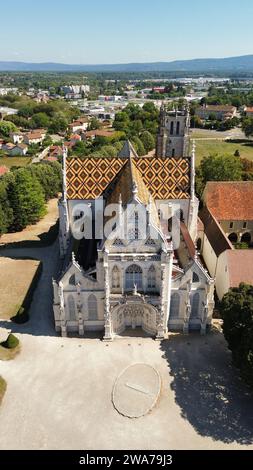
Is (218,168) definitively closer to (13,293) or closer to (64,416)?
(13,293)

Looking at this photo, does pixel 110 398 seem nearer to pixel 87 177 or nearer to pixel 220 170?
pixel 87 177

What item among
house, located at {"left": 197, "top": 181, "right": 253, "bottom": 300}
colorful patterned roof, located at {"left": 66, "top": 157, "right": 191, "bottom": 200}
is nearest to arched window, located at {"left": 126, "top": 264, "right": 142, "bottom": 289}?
colorful patterned roof, located at {"left": 66, "top": 157, "right": 191, "bottom": 200}

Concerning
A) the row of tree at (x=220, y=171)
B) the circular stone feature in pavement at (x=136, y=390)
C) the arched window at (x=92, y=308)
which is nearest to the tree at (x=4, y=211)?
the arched window at (x=92, y=308)

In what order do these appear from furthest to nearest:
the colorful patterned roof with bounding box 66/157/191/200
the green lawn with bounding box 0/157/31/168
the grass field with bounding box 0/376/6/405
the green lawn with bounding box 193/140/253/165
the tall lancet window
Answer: the green lawn with bounding box 193/140/253/165 < the green lawn with bounding box 0/157/31/168 < the colorful patterned roof with bounding box 66/157/191/200 < the tall lancet window < the grass field with bounding box 0/376/6/405

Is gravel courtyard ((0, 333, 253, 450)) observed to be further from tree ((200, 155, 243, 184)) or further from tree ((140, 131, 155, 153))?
tree ((140, 131, 155, 153))
